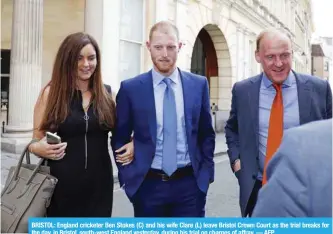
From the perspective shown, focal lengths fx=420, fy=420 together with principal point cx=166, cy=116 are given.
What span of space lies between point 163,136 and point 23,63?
6.12 meters

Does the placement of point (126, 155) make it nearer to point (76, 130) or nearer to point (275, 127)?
point (76, 130)

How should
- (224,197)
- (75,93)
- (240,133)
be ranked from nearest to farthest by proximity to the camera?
1. (75,93)
2. (240,133)
3. (224,197)

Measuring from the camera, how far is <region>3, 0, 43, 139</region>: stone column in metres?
7.77

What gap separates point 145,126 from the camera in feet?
7.74

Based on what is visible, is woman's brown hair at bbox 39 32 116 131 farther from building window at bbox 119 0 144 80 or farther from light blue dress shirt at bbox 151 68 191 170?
building window at bbox 119 0 144 80

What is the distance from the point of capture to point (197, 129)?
245 centimetres

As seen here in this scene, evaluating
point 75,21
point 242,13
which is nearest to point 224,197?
point 75,21

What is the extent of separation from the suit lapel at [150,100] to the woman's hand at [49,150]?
48 cm

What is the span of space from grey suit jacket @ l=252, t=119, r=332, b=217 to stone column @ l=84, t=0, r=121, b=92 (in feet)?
26.6

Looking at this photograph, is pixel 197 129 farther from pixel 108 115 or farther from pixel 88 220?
pixel 88 220

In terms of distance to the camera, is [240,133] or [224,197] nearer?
[240,133]

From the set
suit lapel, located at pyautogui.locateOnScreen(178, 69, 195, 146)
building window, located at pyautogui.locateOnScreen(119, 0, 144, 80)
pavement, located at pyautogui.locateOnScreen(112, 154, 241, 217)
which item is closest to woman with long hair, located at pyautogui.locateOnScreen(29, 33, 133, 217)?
suit lapel, located at pyautogui.locateOnScreen(178, 69, 195, 146)

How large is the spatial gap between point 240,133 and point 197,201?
0.47 m

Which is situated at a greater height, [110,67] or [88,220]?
[110,67]
